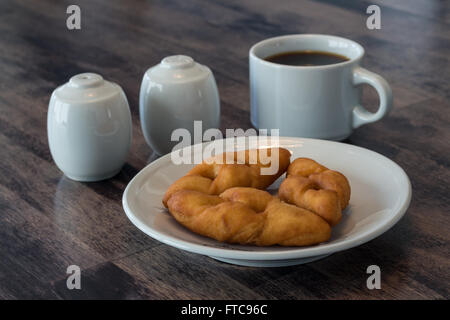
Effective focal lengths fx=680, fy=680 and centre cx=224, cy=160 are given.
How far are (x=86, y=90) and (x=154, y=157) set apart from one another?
133mm

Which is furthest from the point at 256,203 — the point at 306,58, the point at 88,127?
the point at 306,58

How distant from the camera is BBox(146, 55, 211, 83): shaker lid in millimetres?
805

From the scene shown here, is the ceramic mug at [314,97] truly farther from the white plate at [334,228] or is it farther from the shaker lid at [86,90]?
the shaker lid at [86,90]

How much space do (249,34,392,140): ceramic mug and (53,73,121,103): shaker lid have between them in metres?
0.19

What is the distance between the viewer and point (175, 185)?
0.64 metres

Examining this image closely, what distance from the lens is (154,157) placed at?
841mm

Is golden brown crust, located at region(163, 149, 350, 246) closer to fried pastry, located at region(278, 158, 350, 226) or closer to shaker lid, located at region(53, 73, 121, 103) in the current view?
fried pastry, located at region(278, 158, 350, 226)

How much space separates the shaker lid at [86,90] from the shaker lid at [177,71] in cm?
7

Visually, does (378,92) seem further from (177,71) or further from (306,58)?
(177,71)

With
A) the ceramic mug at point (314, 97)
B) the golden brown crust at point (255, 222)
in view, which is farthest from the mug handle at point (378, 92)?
the golden brown crust at point (255, 222)

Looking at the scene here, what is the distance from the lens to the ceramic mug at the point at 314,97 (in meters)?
0.81

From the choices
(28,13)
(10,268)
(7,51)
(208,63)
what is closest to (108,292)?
(10,268)

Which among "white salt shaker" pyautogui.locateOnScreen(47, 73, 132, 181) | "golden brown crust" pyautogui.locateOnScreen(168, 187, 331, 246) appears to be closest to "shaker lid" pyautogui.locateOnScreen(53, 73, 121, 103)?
"white salt shaker" pyautogui.locateOnScreen(47, 73, 132, 181)
